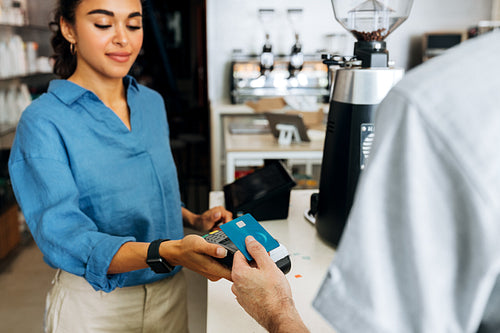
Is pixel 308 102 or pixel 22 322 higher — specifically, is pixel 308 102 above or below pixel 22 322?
above

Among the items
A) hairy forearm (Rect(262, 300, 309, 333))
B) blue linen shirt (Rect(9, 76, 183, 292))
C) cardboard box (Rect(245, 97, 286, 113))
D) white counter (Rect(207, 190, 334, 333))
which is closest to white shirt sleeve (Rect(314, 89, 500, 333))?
hairy forearm (Rect(262, 300, 309, 333))

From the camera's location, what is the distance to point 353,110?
1.02 metres

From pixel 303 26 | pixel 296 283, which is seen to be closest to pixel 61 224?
pixel 296 283

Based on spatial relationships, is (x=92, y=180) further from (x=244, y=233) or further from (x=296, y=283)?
(x=296, y=283)

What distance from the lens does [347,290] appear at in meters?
0.43

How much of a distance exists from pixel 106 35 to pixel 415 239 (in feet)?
3.36

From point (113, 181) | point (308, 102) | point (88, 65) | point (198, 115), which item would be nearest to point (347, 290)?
point (113, 181)

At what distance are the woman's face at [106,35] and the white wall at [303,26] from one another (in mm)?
3408

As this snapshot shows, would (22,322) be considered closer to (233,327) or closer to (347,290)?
(233,327)

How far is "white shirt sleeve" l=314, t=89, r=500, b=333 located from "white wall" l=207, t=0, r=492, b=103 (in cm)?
427

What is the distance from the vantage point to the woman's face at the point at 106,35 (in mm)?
1130

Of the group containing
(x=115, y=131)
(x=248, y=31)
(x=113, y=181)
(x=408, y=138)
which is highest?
(x=248, y=31)

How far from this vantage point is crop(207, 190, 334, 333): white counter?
834mm

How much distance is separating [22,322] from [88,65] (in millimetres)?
1924
